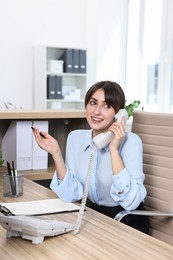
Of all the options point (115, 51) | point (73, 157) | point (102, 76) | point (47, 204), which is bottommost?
point (47, 204)

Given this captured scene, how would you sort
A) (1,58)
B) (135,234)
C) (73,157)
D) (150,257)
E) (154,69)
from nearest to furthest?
(150,257) < (135,234) < (73,157) < (1,58) < (154,69)

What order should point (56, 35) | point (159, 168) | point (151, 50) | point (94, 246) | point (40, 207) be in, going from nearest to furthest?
point (94, 246), point (40, 207), point (159, 168), point (56, 35), point (151, 50)

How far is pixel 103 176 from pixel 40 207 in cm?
36

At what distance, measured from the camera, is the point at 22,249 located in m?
1.10

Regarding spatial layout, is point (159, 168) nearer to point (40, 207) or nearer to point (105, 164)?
point (105, 164)

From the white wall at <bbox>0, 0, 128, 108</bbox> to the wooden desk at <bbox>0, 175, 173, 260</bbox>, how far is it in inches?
173

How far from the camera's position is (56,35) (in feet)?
19.3

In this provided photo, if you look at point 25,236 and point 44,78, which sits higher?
point 44,78

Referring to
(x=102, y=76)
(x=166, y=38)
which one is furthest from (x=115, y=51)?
(x=166, y=38)

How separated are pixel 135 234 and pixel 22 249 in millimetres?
333

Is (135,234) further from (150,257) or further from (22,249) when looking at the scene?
(22,249)

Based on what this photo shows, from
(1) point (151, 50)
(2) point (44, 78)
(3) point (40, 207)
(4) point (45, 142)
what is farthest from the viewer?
(1) point (151, 50)

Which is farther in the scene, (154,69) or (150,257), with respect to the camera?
(154,69)

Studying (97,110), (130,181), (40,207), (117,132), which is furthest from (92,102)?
(40,207)
